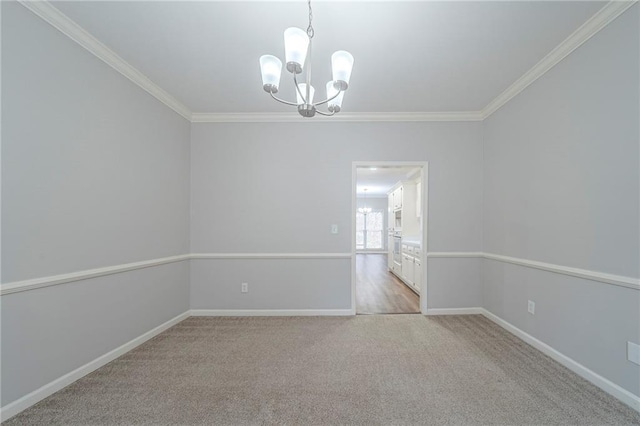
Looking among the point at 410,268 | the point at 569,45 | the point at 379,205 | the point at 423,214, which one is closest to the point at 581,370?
the point at 423,214

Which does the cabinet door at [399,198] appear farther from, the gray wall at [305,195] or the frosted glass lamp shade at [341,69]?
the frosted glass lamp shade at [341,69]

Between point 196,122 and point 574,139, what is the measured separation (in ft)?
13.5

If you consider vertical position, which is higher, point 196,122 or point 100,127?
point 196,122

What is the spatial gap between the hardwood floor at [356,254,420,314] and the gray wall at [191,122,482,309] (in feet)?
1.73

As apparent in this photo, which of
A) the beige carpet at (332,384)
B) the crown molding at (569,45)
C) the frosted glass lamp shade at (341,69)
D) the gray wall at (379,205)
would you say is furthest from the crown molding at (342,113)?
the gray wall at (379,205)

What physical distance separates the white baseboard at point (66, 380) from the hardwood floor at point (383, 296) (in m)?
Result: 2.59

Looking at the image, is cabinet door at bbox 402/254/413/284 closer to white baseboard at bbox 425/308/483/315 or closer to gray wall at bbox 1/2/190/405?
white baseboard at bbox 425/308/483/315

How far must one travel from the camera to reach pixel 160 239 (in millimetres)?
2842

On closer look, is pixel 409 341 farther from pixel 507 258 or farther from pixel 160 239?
pixel 160 239

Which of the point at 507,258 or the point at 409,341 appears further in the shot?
the point at 507,258

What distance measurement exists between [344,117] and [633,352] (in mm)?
3325

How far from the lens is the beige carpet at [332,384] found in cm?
160

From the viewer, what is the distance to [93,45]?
2053 millimetres

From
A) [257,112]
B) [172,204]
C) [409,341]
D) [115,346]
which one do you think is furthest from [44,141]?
[409,341]
